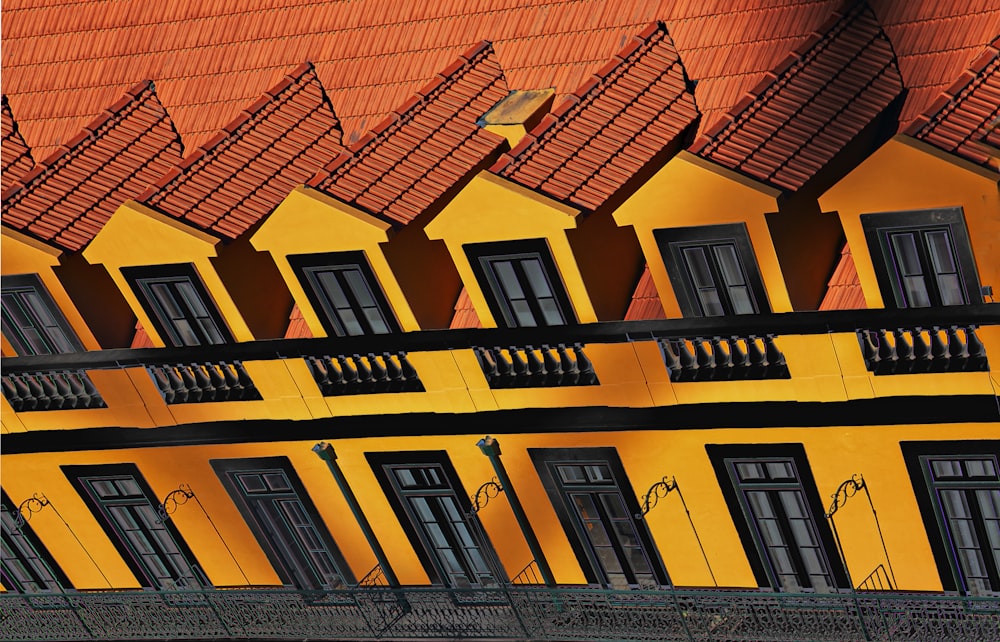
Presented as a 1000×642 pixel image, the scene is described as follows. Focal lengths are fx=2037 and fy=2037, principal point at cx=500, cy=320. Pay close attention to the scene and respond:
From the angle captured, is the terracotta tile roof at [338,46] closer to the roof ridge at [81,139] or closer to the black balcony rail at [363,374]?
the roof ridge at [81,139]

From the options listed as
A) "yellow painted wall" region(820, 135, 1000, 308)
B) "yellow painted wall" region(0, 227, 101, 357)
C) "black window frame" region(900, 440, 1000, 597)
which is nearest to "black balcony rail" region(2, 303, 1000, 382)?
"yellow painted wall" region(0, 227, 101, 357)

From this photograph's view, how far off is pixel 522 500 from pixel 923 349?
21.6 feet

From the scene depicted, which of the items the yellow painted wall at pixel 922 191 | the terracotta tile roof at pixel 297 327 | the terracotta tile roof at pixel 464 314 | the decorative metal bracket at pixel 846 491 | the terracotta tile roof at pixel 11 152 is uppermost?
the terracotta tile roof at pixel 11 152

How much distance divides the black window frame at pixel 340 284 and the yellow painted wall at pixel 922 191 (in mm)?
6297

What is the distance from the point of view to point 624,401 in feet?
83.7

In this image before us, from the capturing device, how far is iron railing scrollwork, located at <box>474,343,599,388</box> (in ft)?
83.6

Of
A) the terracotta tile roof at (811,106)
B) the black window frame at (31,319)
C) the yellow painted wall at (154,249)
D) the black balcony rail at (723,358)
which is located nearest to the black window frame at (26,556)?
the black window frame at (31,319)

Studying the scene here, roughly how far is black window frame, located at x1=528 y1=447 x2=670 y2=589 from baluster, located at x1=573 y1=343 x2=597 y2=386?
4.01 feet

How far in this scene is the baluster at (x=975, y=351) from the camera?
894 inches

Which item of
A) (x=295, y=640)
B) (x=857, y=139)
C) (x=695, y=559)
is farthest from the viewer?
(x=295, y=640)

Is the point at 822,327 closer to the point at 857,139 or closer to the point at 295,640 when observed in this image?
the point at 857,139

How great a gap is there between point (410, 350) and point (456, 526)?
326 cm

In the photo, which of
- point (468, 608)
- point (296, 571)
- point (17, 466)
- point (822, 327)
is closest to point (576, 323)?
point (822, 327)

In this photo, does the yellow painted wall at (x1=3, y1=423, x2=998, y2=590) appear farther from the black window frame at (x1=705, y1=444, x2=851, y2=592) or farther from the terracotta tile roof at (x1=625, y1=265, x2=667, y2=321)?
the terracotta tile roof at (x1=625, y1=265, x2=667, y2=321)
